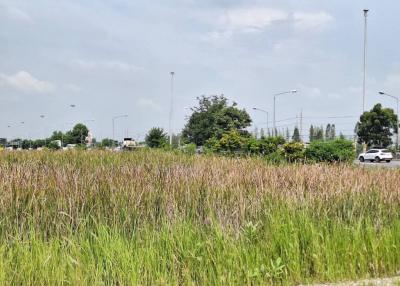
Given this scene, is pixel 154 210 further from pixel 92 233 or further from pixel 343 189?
pixel 343 189

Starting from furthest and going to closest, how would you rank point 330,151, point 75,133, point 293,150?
point 75,133
point 293,150
point 330,151

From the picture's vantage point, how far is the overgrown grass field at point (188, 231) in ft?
13.8

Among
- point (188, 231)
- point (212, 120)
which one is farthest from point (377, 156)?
point (188, 231)

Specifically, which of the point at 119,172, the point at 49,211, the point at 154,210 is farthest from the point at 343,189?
the point at 49,211

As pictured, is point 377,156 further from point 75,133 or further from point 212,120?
point 75,133

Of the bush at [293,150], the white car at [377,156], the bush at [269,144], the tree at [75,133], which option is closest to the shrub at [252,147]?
the bush at [269,144]

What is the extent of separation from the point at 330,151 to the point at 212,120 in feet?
122

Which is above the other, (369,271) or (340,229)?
(340,229)

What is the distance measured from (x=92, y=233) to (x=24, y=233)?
0.76 metres

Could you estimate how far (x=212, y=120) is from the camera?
179 feet

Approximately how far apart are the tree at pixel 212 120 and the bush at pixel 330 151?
29.7 meters

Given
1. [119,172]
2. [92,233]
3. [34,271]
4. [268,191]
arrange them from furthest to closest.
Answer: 1. [119,172]
2. [268,191]
3. [92,233]
4. [34,271]

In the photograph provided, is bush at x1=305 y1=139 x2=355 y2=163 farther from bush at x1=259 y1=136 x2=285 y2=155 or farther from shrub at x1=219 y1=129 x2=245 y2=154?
shrub at x1=219 y1=129 x2=245 y2=154

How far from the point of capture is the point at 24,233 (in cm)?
477
